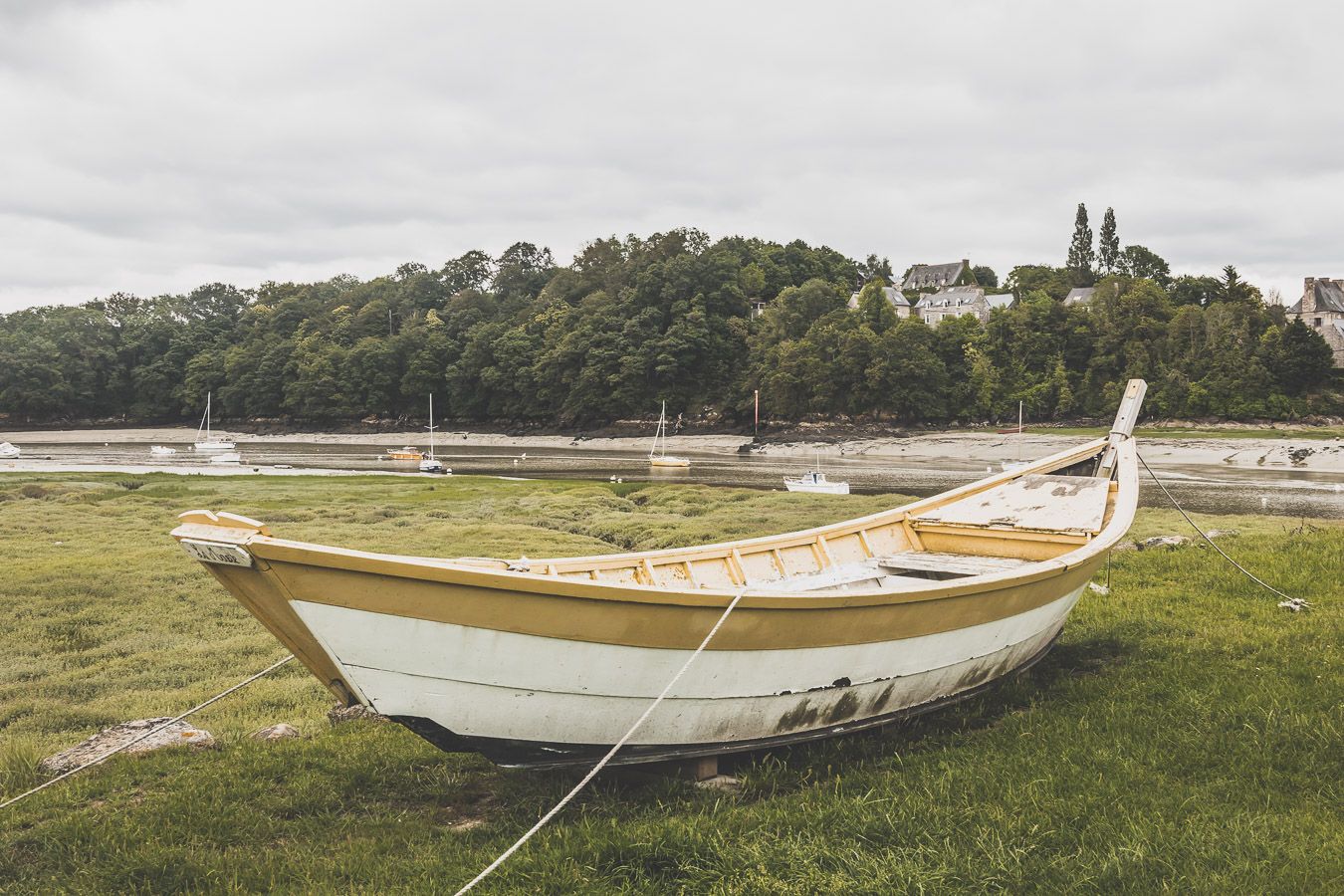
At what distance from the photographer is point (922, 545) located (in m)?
9.73

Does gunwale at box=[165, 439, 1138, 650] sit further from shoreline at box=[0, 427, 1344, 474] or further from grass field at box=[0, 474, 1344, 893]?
shoreline at box=[0, 427, 1344, 474]

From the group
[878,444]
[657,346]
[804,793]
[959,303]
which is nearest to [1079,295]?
[959,303]

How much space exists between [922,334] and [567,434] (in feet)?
126

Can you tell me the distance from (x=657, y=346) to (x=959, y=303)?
121 feet

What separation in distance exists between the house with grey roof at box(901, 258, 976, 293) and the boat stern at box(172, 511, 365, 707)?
115162 mm

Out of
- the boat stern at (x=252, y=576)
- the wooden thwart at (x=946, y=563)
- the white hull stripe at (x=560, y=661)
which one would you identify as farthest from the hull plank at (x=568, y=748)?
the wooden thwart at (x=946, y=563)

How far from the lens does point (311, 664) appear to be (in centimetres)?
513

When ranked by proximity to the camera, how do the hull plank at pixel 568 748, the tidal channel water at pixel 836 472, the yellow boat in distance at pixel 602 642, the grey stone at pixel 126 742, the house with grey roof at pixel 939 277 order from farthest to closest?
the house with grey roof at pixel 939 277 < the tidal channel water at pixel 836 472 < the grey stone at pixel 126 742 < the hull plank at pixel 568 748 < the yellow boat in distance at pixel 602 642

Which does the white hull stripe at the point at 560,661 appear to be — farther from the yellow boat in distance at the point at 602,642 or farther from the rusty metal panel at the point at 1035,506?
the rusty metal panel at the point at 1035,506

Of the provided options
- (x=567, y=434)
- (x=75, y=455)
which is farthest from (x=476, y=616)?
(x=567, y=434)

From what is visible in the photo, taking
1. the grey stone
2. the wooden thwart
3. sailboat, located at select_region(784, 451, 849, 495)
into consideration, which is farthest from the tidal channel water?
the grey stone

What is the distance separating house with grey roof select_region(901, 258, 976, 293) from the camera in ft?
383

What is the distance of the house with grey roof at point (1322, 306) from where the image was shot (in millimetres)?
79250

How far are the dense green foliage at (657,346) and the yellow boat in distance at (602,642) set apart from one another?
74459mm
